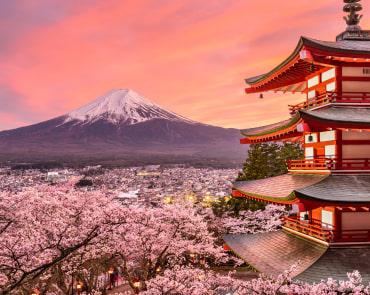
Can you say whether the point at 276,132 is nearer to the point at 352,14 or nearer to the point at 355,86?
the point at 355,86

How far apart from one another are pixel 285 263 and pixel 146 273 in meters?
10.5

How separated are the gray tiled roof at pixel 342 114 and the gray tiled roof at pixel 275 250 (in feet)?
13.8

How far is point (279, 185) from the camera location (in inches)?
661

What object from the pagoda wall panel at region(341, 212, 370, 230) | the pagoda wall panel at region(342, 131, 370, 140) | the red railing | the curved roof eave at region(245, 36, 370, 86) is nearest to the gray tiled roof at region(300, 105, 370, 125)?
the pagoda wall panel at region(342, 131, 370, 140)

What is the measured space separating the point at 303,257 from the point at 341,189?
2554 millimetres

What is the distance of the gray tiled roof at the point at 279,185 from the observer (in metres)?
15.1

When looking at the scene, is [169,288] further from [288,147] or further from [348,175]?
[288,147]

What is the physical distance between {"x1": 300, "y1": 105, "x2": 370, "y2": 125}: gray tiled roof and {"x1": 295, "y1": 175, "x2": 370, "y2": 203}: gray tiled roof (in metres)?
1.95

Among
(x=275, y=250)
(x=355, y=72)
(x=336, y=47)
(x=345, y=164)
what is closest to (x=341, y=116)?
(x=345, y=164)

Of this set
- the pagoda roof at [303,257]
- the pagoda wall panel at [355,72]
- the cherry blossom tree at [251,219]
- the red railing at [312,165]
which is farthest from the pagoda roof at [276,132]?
the cherry blossom tree at [251,219]

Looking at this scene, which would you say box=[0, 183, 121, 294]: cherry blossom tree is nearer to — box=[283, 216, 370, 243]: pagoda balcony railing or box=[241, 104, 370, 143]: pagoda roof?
box=[283, 216, 370, 243]: pagoda balcony railing

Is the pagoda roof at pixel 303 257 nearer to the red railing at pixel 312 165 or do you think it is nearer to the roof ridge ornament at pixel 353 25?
the red railing at pixel 312 165

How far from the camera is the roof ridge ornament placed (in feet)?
55.5

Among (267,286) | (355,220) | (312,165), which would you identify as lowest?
(267,286)
